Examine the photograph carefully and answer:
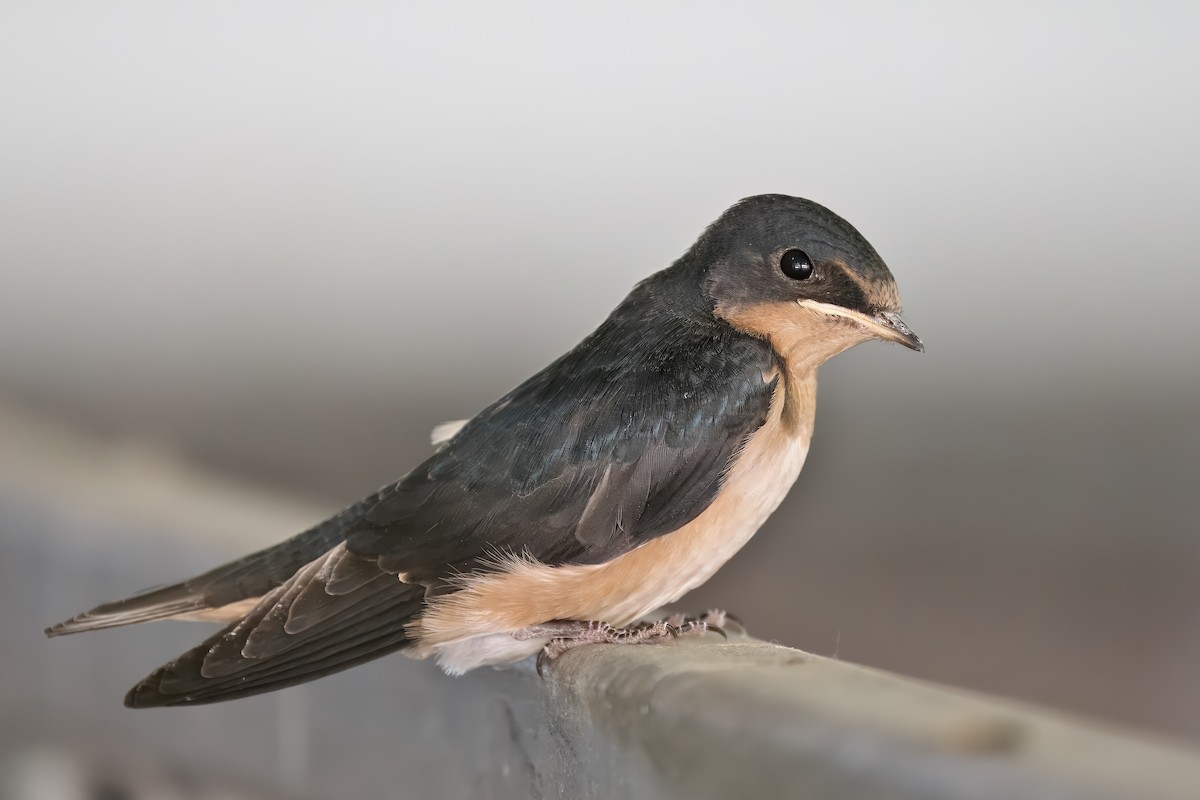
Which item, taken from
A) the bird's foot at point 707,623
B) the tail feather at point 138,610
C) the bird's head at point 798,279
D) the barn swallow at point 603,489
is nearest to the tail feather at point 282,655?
the barn swallow at point 603,489

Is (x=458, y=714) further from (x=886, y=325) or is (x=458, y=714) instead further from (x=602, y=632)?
(x=886, y=325)

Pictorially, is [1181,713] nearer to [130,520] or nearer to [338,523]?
[338,523]

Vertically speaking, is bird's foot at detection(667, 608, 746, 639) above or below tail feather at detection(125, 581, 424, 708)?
above

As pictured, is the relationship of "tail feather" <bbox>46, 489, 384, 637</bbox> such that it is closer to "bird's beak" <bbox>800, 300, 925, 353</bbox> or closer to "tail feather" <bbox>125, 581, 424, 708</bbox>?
"tail feather" <bbox>125, 581, 424, 708</bbox>

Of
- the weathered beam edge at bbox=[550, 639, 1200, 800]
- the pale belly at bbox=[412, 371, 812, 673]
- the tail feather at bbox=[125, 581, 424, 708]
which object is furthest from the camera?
the pale belly at bbox=[412, 371, 812, 673]

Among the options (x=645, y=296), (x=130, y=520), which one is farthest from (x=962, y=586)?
(x=130, y=520)

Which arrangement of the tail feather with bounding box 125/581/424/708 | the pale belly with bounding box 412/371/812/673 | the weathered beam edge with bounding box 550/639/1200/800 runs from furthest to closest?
the pale belly with bounding box 412/371/812/673
the tail feather with bounding box 125/581/424/708
the weathered beam edge with bounding box 550/639/1200/800

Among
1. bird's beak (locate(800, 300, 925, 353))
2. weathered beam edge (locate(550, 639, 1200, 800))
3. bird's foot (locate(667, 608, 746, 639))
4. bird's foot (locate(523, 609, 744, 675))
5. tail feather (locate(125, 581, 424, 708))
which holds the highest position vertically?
bird's beak (locate(800, 300, 925, 353))

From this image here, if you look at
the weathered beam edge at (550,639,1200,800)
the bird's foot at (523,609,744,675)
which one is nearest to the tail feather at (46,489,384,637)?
the bird's foot at (523,609,744,675)
